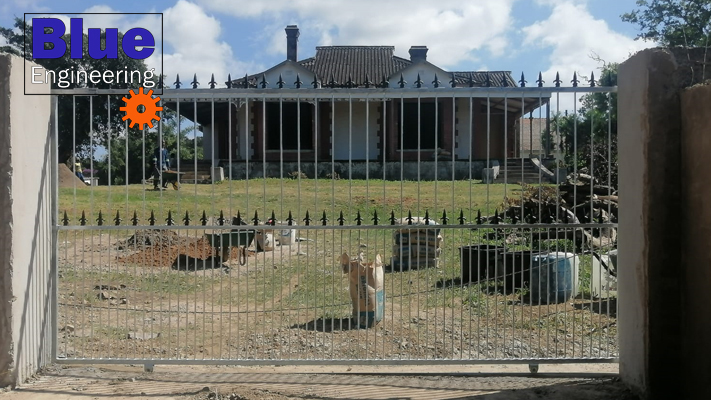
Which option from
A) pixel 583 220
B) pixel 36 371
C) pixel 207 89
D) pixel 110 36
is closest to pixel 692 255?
pixel 207 89

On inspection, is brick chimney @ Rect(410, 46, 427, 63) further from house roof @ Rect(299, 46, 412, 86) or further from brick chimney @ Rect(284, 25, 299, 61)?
brick chimney @ Rect(284, 25, 299, 61)

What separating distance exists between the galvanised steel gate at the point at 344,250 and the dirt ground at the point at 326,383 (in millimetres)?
155

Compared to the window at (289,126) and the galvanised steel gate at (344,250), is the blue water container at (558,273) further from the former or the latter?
the window at (289,126)

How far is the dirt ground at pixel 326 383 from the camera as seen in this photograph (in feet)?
16.5

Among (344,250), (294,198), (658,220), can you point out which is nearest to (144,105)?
(658,220)

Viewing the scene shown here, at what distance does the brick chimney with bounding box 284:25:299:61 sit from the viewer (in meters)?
31.0

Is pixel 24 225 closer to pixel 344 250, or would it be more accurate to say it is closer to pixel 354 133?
pixel 344 250

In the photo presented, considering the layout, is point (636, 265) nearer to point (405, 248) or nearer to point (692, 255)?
point (692, 255)

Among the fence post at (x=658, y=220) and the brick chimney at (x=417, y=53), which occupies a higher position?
the brick chimney at (x=417, y=53)

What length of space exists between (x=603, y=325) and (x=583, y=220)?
6245mm

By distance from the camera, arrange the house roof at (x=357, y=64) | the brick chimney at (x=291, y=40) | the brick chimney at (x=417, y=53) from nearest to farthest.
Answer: the house roof at (x=357, y=64) < the brick chimney at (x=417, y=53) < the brick chimney at (x=291, y=40)

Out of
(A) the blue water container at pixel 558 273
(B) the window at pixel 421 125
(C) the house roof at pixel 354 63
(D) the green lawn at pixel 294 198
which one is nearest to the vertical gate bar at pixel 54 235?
(A) the blue water container at pixel 558 273

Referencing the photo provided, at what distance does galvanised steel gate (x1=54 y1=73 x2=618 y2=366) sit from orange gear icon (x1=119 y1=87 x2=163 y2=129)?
0.03 meters

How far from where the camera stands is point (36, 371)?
5418 millimetres
